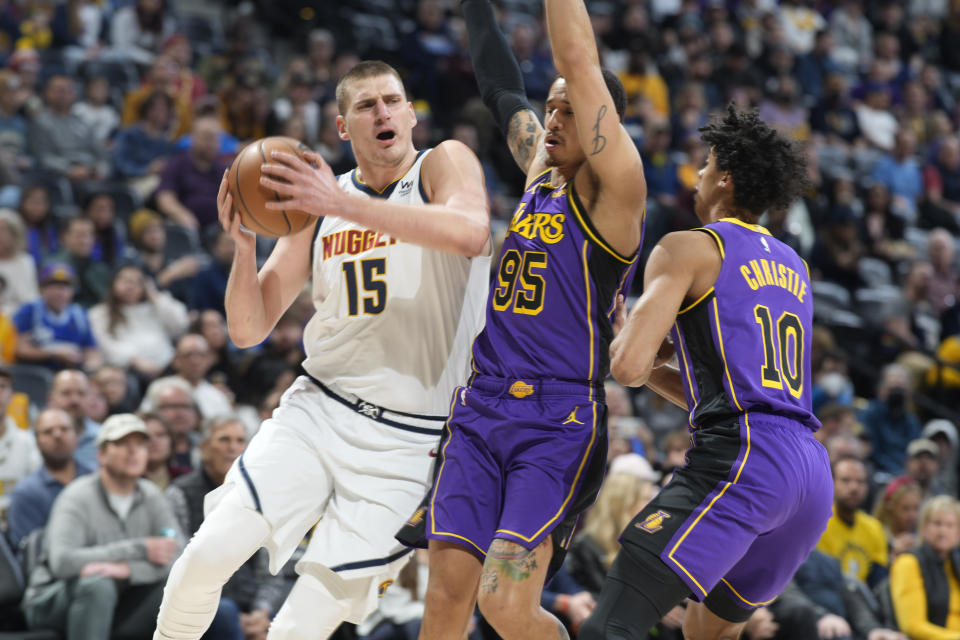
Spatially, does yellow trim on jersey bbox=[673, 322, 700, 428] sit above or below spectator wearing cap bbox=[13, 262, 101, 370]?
above

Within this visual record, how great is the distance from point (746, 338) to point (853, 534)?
4.90 metres

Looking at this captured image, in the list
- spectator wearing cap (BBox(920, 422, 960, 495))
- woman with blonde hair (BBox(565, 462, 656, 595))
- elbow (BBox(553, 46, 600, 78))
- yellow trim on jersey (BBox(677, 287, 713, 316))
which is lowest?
spectator wearing cap (BBox(920, 422, 960, 495))

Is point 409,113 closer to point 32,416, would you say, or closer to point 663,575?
point 663,575

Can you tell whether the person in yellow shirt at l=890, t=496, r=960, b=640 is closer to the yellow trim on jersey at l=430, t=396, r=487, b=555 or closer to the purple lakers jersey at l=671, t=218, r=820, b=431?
the purple lakers jersey at l=671, t=218, r=820, b=431

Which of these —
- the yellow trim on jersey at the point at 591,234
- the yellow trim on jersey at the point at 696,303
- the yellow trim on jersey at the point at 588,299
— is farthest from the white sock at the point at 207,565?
the yellow trim on jersey at the point at 696,303

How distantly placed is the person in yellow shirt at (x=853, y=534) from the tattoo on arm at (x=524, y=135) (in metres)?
4.32

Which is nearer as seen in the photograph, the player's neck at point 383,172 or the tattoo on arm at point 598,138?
the tattoo on arm at point 598,138

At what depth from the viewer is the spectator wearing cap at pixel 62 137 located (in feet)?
34.1

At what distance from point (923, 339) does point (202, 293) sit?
743 cm

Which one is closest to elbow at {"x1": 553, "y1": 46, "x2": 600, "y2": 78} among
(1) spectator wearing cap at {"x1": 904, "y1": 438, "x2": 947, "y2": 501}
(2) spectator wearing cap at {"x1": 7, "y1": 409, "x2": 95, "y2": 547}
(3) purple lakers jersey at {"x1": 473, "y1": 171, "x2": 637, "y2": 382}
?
(3) purple lakers jersey at {"x1": 473, "y1": 171, "x2": 637, "y2": 382}

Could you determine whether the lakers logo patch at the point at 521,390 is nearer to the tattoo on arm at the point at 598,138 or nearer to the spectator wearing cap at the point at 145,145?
the tattoo on arm at the point at 598,138

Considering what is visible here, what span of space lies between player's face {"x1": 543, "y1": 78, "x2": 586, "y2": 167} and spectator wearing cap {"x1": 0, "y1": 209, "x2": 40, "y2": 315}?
578 cm

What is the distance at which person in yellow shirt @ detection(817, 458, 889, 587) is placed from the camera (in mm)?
8094

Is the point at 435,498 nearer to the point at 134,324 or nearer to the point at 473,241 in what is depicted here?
the point at 473,241
